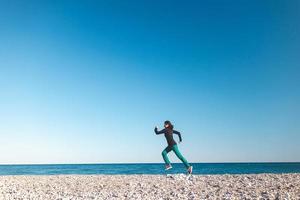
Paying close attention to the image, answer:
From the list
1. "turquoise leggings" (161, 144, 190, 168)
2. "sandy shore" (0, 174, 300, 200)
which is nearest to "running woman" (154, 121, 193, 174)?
"turquoise leggings" (161, 144, 190, 168)

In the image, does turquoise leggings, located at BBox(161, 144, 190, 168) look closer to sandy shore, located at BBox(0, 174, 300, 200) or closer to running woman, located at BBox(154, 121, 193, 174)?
running woman, located at BBox(154, 121, 193, 174)

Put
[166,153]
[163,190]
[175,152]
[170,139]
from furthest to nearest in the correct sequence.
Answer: [166,153], [175,152], [170,139], [163,190]

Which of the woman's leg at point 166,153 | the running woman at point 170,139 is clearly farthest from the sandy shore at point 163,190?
the woman's leg at point 166,153

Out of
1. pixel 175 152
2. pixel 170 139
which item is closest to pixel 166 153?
pixel 175 152

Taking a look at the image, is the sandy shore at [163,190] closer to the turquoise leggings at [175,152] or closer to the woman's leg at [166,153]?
the turquoise leggings at [175,152]

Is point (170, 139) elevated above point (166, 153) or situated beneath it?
elevated above

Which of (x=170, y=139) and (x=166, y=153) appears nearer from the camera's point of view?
(x=170, y=139)

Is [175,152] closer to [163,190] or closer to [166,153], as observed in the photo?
[166,153]

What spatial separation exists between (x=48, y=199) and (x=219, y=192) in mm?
6071

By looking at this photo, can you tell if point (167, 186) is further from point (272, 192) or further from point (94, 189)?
point (272, 192)

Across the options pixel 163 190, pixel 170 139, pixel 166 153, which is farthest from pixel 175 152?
pixel 163 190

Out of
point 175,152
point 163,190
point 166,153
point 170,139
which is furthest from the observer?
point 166,153

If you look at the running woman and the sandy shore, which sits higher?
the running woman

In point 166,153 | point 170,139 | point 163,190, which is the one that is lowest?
point 163,190
